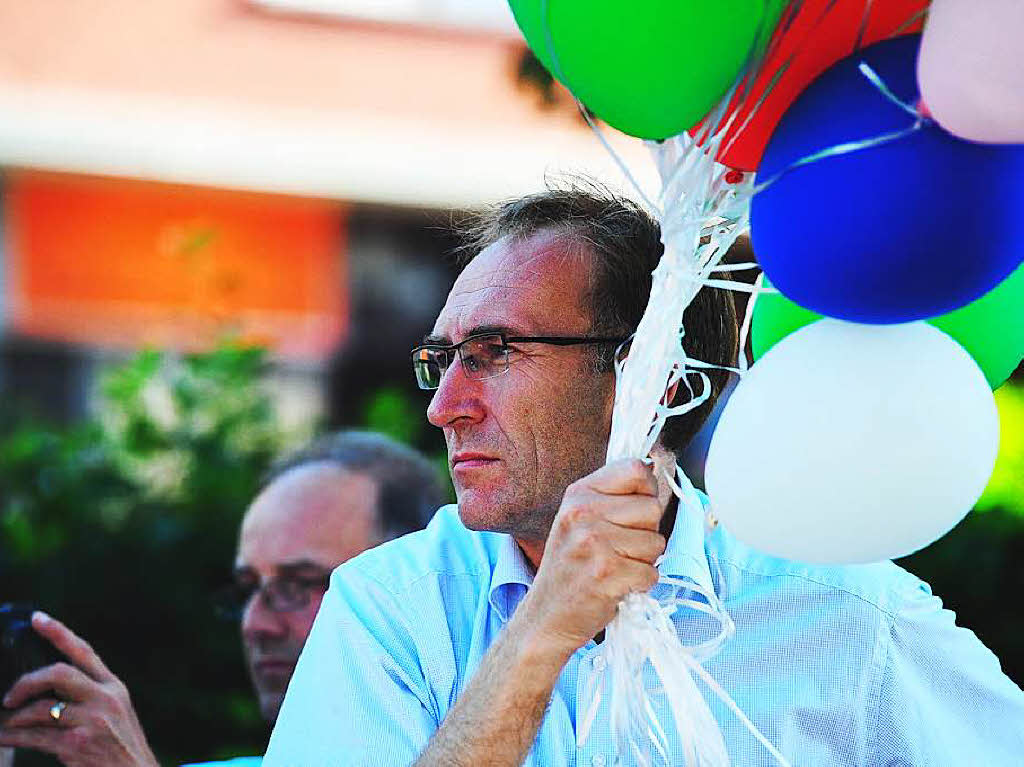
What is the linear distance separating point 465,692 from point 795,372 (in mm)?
652

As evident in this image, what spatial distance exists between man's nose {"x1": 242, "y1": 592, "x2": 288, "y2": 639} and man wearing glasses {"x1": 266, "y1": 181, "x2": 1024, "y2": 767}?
0.79 metres

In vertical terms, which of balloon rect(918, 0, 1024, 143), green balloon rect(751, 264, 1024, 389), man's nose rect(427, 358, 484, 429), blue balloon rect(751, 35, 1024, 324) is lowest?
man's nose rect(427, 358, 484, 429)

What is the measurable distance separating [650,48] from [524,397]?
0.85m

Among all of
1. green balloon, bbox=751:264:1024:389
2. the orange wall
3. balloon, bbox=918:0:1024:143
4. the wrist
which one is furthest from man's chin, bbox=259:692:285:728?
the orange wall

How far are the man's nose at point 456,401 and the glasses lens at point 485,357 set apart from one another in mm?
14

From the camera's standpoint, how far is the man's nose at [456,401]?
226cm

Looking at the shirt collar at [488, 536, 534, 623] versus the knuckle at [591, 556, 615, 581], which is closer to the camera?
the knuckle at [591, 556, 615, 581]

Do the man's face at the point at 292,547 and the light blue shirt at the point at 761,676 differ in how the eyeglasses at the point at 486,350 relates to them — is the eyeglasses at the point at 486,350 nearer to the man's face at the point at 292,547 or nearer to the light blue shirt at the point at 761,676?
the light blue shirt at the point at 761,676

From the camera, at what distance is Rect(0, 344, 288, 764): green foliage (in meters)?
3.90

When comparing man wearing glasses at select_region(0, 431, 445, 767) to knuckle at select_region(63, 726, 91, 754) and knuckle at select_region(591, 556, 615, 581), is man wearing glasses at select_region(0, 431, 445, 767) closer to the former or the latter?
knuckle at select_region(63, 726, 91, 754)

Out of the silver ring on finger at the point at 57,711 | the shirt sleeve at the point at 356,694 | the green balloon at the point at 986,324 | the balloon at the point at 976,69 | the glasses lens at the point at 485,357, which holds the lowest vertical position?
the silver ring on finger at the point at 57,711

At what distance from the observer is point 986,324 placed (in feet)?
6.14

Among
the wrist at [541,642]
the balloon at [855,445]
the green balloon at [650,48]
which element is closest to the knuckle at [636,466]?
the balloon at [855,445]

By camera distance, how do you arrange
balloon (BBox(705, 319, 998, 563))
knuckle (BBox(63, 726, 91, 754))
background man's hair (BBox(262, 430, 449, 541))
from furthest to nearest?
background man's hair (BBox(262, 430, 449, 541))
knuckle (BBox(63, 726, 91, 754))
balloon (BBox(705, 319, 998, 563))
